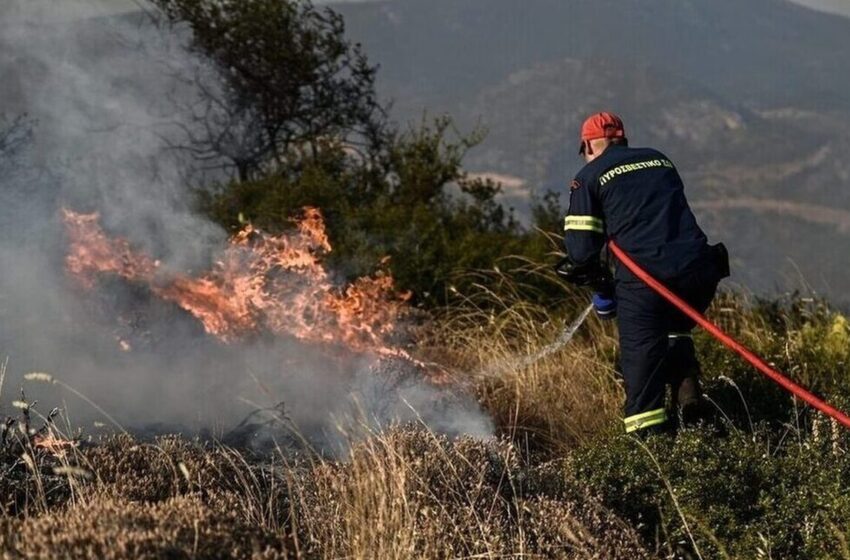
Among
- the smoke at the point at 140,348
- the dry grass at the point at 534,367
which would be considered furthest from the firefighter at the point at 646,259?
the smoke at the point at 140,348

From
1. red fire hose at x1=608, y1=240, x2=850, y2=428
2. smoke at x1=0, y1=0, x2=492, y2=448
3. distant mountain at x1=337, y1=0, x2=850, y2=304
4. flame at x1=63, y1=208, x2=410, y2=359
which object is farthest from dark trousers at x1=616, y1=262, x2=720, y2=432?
distant mountain at x1=337, y1=0, x2=850, y2=304

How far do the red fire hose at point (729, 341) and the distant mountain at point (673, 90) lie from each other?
48.0 m

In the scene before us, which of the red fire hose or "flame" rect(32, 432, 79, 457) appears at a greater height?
the red fire hose

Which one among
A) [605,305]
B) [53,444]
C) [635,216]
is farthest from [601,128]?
[53,444]

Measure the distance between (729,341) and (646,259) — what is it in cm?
80

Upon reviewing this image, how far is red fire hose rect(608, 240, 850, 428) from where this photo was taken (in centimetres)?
461

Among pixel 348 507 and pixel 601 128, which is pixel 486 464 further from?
pixel 601 128

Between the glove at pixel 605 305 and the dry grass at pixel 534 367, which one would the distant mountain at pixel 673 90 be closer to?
the dry grass at pixel 534 367

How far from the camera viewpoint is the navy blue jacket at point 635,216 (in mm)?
5684

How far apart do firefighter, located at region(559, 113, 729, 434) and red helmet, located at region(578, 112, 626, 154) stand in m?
0.17

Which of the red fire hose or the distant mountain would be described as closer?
the red fire hose

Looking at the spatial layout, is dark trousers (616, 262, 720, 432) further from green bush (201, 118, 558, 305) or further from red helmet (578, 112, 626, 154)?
green bush (201, 118, 558, 305)

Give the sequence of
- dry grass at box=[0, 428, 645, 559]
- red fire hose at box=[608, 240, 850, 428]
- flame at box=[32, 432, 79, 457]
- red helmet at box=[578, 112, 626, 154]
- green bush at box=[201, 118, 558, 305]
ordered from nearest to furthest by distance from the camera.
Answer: dry grass at box=[0, 428, 645, 559] → red fire hose at box=[608, 240, 850, 428] → flame at box=[32, 432, 79, 457] → red helmet at box=[578, 112, 626, 154] → green bush at box=[201, 118, 558, 305]

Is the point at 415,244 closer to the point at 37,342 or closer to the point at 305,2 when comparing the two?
the point at 37,342
